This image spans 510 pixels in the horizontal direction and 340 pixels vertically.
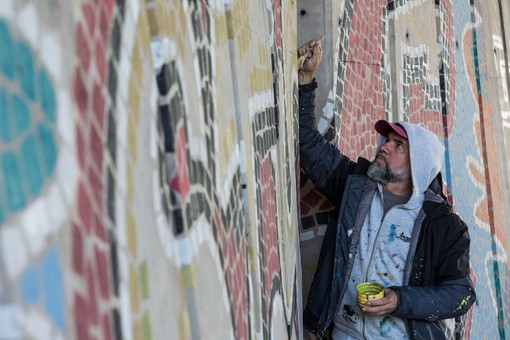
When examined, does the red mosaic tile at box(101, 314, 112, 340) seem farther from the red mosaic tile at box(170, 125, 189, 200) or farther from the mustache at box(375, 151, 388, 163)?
the mustache at box(375, 151, 388, 163)

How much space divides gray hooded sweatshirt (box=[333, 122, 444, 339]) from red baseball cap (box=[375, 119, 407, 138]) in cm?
8

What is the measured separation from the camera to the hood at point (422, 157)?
3.74 meters

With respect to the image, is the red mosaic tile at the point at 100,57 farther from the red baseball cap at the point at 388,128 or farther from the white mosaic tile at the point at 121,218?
the red baseball cap at the point at 388,128

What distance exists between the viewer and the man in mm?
3662

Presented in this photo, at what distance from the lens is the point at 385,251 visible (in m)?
3.70

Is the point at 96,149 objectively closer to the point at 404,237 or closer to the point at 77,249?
the point at 77,249

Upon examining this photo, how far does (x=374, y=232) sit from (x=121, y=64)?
2.28 m

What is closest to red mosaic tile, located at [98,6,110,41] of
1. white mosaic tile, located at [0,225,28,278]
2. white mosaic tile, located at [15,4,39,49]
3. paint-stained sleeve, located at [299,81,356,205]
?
white mosaic tile, located at [15,4,39,49]

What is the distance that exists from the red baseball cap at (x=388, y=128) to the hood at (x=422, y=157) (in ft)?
0.07

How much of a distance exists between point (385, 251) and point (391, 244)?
0.12 feet

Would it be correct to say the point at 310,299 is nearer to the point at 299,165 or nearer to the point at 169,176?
the point at 299,165

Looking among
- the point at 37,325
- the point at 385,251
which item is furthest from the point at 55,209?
the point at 385,251

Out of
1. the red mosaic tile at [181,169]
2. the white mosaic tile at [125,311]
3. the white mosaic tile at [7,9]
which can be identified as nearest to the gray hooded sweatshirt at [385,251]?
the red mosaic tile at [181,169]

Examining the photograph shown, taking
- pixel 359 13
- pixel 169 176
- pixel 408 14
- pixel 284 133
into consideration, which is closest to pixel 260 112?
pixel 284 133
